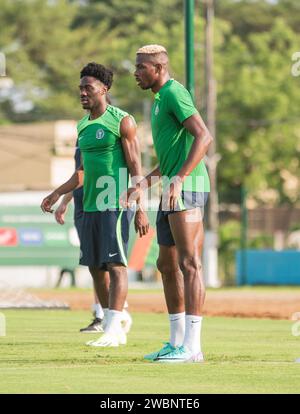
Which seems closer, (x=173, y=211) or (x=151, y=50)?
(x=173, y=211)

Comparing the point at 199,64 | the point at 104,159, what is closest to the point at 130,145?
the point at 104,159

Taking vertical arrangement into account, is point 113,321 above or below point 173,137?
below

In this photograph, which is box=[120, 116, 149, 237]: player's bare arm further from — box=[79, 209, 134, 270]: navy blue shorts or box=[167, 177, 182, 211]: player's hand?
box=[167, 177, 182, 211]: player's hand

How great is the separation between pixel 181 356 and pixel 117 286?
1.98 m

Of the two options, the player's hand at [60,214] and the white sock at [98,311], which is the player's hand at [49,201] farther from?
the white sock at [98,311]

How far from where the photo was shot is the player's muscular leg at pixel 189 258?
34.2 feet

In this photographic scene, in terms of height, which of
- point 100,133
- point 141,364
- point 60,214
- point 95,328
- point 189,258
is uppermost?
point 100,133

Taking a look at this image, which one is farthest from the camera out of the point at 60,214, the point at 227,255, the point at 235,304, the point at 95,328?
the point at 227,255

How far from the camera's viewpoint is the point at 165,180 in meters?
10.6

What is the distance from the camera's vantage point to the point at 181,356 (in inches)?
406

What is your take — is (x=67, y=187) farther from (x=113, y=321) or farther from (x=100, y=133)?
(x=113, y=321)

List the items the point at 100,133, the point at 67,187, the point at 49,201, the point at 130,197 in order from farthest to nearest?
the point at 67,187 → the point at 49,201 → the point at 100,133 → the point at 130,197

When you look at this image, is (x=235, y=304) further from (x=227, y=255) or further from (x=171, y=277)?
(x=227, y=255)

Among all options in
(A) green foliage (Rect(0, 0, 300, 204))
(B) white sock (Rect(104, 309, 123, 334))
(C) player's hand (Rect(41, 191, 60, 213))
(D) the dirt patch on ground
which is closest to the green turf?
(B) white sock (Rect(104, 309, 123, 334))
